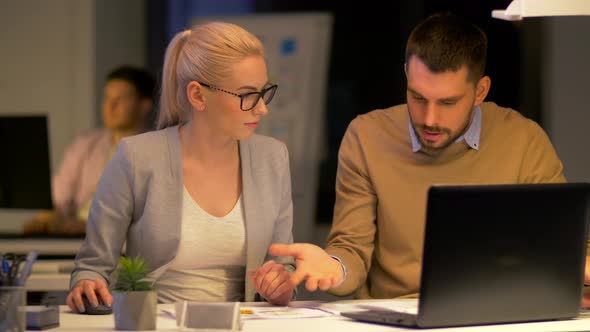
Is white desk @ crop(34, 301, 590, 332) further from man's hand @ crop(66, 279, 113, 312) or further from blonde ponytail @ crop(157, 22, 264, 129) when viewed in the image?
blonde ponytail @ crop(157, 22, 264, 129)

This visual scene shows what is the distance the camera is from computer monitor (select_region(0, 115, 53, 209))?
3873 millimetres

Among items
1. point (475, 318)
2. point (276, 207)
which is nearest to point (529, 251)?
point (475, 318)

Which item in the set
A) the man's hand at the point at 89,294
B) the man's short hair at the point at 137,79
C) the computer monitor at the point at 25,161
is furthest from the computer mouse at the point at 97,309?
the man's short hair at the point at 137,79

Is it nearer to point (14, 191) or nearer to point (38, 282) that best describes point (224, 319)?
point (38, 282)

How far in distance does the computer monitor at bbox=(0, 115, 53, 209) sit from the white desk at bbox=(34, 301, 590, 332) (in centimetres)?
186

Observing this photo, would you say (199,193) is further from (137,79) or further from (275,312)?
(137,79)

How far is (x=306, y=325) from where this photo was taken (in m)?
2.01

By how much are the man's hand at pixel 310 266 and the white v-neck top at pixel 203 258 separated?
0.28 meters

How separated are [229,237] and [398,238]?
52 cm

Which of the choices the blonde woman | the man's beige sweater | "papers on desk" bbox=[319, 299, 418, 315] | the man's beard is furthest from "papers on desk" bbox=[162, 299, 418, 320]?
the man's beard

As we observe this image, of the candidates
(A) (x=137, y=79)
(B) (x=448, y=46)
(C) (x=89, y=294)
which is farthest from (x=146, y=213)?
(A) (x=137, y=79)

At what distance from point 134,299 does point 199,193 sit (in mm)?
636

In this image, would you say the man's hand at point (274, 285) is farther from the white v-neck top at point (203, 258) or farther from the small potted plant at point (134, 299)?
the small potted plant at point (134, 299)

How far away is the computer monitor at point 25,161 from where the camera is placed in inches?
152
